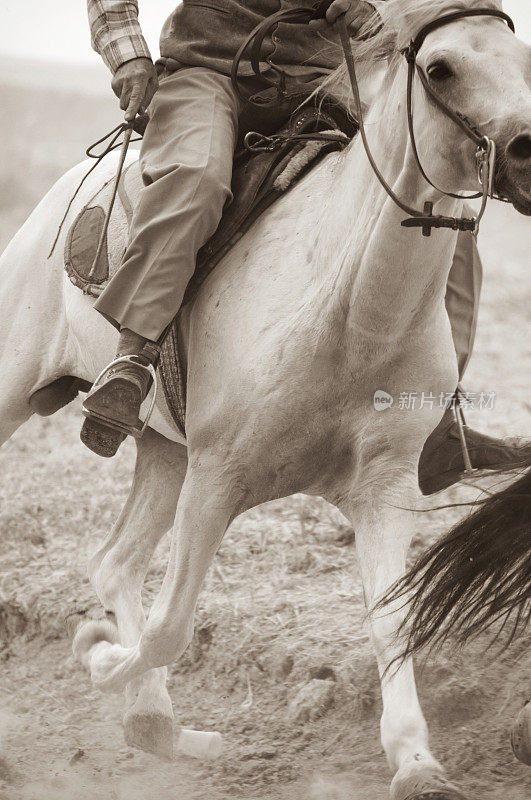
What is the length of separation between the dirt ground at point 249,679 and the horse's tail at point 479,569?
0.83 metres

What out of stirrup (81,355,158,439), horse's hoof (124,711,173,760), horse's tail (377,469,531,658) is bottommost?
horse's hoof (124,711,173,760)

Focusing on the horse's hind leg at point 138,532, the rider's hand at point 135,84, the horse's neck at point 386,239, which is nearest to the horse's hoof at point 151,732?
the horse's hind leg at point 138,532

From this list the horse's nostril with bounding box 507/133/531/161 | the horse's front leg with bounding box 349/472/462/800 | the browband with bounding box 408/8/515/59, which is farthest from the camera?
the horse's front leg with bounding box 349/472/462/800

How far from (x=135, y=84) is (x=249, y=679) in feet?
7.89

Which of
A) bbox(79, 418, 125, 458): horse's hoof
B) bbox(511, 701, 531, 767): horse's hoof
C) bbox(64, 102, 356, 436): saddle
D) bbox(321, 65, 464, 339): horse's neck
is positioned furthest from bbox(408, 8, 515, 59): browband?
bbox(511, 701, 531, 767): horse's hoof

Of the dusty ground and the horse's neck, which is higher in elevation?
the horse's neck

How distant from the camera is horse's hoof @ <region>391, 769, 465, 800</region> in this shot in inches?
109

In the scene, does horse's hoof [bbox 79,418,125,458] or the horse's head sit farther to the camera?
horse's hoof [bbox 79,418,125,458]

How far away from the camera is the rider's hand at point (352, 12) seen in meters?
3.24

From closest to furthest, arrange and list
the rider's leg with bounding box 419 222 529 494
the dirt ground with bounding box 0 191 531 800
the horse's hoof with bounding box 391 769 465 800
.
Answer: the horse's hoof with bounding box 391 769 465 800 → the rider's leg with bounding box 419 222 529 494 → the dirt ground with bounding box 0 191 531 800

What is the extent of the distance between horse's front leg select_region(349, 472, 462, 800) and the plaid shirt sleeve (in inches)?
58.7

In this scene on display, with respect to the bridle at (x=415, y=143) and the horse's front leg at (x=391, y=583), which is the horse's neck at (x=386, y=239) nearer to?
the bridle at (x=415, y=143)

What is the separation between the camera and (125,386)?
10.5ft

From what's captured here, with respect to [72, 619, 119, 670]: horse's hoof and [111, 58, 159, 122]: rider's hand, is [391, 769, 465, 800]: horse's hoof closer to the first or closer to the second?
[72, 619, 119, 670]: horse's hoof
